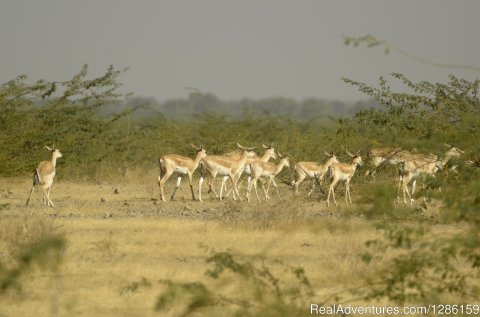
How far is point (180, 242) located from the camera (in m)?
13.2

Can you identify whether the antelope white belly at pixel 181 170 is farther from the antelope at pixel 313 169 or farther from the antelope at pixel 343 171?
the antelope at pixel 343 171

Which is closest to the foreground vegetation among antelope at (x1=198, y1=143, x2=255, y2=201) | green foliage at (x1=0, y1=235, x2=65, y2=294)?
green foliage at (x1=0, y1=235, x2=65, y2=294)

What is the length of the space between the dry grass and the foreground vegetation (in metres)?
0.03

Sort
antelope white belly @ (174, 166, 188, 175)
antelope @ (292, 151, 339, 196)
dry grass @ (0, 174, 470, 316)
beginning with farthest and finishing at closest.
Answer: antelope white belly @ (174, 166, 188, 175) < antelope @ (292, 151, 339, 196) < dry grass @ (0, 174, 470, 316)

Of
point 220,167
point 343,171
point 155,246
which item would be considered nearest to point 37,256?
point 155,246

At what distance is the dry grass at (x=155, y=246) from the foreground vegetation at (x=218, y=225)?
3 cm

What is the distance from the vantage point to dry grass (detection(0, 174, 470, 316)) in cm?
930

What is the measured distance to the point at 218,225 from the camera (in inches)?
582

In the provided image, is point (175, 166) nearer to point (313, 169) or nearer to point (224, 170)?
point (224, 170)

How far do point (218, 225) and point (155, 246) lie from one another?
2074mm

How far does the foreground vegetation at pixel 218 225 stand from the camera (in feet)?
24.2

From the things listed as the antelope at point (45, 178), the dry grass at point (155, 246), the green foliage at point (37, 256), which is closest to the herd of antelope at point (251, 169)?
the antelope at point (45, 178)

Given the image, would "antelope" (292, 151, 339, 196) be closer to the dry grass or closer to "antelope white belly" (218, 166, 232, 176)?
the dry grass

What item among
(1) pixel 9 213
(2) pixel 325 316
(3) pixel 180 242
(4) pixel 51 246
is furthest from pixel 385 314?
(1) pixel 9 213
